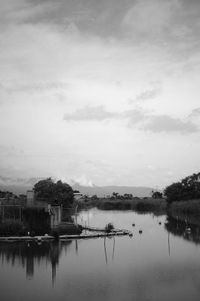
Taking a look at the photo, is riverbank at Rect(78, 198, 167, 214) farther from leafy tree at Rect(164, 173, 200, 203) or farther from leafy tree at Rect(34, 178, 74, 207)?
leafy tree at Rect(34, 178, 74, 207)

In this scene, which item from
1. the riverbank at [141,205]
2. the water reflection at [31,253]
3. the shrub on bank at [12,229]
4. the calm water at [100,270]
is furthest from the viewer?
the riverbank at [141,205]

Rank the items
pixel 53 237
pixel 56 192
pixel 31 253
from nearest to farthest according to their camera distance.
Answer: pixel 31 253, pixel 53 237, pixel 56 192

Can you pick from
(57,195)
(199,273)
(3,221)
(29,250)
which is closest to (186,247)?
(199,273)

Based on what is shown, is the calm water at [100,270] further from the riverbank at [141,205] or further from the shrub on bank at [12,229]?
the riverbank at [141,205]

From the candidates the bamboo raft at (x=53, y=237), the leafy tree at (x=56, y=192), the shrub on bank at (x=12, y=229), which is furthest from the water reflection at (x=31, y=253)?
the leafy tree at (x=56, y=192)

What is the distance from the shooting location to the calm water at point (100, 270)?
2436cm

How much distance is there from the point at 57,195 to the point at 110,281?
226 ft

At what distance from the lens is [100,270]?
31.6 m

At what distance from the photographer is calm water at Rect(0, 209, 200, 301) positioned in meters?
24.4

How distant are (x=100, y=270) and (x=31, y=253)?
29.1 feet

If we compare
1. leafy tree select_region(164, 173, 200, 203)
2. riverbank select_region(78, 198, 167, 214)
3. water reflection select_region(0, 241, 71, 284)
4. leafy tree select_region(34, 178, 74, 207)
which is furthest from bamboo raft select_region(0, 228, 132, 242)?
riverbank select_region(78, 198, 167, 214)

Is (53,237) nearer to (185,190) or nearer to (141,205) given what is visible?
(185,190)

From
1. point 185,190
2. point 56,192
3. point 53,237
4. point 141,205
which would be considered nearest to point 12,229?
point 53,237

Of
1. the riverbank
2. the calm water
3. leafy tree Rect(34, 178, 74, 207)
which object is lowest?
the calm water
